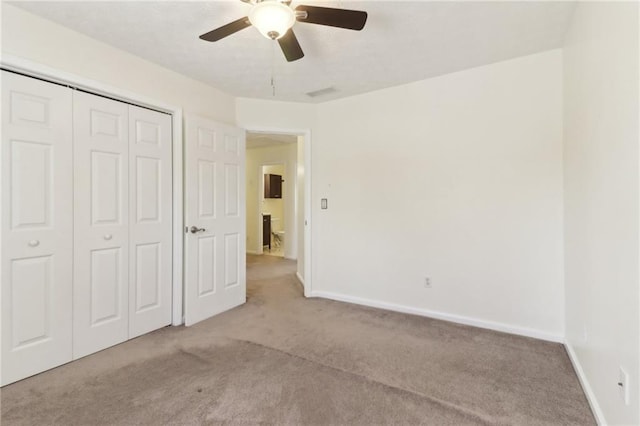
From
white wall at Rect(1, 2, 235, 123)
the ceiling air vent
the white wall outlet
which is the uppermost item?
the ceiling air vent

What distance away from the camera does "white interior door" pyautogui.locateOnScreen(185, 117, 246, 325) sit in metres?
3.04

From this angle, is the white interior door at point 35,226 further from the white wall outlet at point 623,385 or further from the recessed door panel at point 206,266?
the white wall outlet at point 623,385

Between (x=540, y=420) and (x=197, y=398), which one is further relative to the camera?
(x=197, y=398)

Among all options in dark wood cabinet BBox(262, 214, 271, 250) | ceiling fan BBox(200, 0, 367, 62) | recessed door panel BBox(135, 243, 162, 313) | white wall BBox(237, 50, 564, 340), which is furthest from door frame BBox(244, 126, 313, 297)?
dark wood cabinet BBox(262, 214, 271, 250)

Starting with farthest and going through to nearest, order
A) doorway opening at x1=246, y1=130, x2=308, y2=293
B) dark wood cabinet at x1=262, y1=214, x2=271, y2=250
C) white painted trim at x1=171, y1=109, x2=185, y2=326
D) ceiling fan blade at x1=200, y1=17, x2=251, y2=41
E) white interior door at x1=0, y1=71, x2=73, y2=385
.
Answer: dark wood cabinet at x1=262, y1=214, x2=271, y2=250 → doorway opening at x1=246, y1=130, x2=308, y2=293 → white painted trim at x1=171, y1=109, x2=185, y2=326 → white interior door at x1=0, y1=71, x2=73, y2=385 → ceiling fan blade at x1=200, y1=17, x2=251, y2=41

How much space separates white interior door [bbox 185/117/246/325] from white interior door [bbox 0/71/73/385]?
0.95 meters

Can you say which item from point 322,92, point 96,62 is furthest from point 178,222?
point 322,92

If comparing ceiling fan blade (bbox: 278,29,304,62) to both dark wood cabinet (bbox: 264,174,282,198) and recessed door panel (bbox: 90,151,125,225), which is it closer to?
recessed door panel (bbox: 90,151,125,225)

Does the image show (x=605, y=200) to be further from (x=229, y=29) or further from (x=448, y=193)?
(x=229, y=29)

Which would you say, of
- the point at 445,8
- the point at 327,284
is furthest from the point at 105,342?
the point at 445,8

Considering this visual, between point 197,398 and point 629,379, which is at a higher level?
point 629,379

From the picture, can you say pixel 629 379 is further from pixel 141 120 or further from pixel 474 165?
pixel 141 120

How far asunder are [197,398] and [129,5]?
8.20 feet

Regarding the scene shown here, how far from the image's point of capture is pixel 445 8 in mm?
2006
